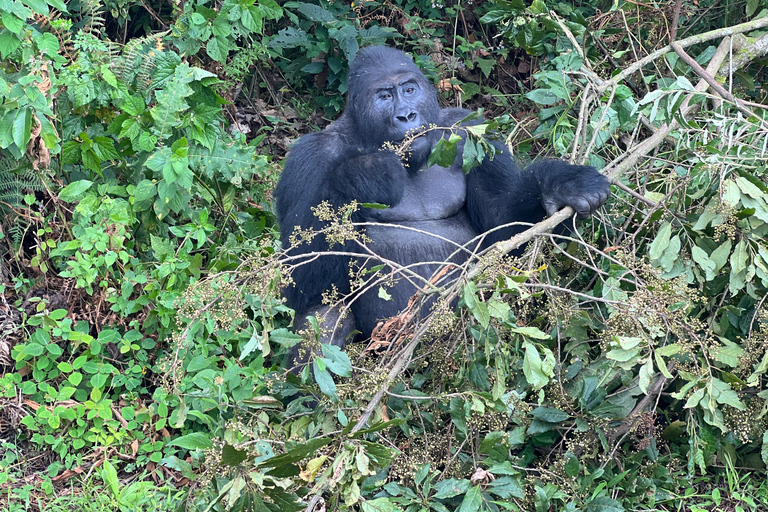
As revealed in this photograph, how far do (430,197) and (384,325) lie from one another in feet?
4.10

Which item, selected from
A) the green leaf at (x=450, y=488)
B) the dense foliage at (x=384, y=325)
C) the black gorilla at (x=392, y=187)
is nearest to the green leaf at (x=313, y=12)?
the dense foliage at (x=384, y=325)

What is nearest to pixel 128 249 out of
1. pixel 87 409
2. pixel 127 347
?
pixel 127 347

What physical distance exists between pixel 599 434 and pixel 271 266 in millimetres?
1542

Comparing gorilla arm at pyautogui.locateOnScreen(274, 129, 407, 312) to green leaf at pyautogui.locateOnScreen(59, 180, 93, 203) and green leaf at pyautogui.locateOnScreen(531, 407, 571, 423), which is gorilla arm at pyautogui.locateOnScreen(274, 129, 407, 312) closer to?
green leaf at pyautogui.locateOnScreen(59, 180, 93, 203)

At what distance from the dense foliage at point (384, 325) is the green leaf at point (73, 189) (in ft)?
0.04

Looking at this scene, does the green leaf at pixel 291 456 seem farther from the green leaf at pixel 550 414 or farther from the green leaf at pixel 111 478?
the green leaf at pixel 111 478

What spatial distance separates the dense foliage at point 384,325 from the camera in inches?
112

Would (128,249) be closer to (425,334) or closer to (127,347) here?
(127,347)

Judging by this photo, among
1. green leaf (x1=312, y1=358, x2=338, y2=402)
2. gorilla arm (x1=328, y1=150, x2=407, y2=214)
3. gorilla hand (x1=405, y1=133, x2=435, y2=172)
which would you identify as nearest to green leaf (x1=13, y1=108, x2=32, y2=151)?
gorilla arm (x1=328, y1=150, x2=407, y2=214)

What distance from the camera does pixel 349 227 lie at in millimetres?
2811

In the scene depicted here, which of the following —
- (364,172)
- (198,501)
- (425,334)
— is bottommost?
(198,501)

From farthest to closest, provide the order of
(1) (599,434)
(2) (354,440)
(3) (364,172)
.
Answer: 1. (3) (364,172)
2. (1) (599,434)
3. (2) (354,440)


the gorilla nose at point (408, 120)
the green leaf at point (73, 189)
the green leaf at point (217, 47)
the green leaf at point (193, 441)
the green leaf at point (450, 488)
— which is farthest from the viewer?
the green leaf at point (217, 47)

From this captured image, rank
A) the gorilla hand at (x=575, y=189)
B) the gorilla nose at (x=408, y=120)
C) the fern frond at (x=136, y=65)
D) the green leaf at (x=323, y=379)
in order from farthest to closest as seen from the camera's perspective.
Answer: the fern frond at (x=136, y=65) → the gorilla nose at (x=408, y=120) → the gorilla hand at (x=575, y=189) → the green leaf at (x=323, y=379)
